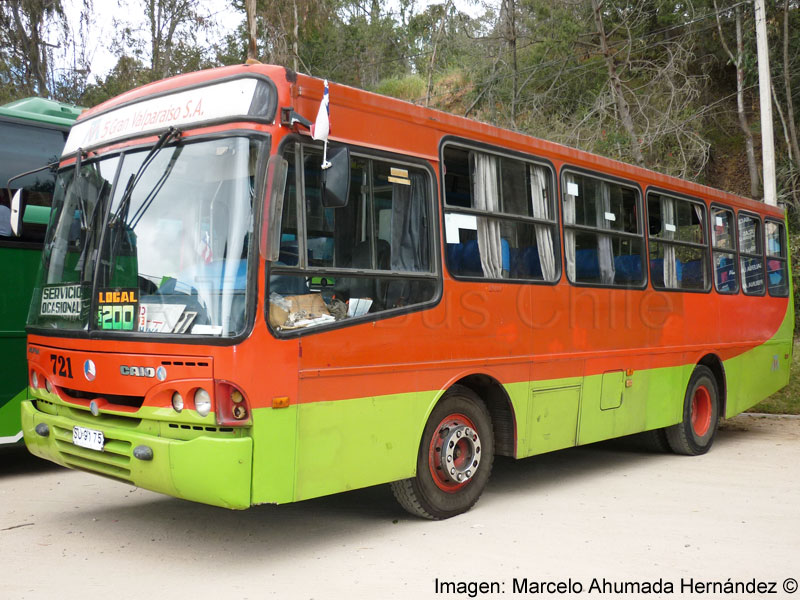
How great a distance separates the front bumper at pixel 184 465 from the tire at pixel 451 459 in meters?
1.67

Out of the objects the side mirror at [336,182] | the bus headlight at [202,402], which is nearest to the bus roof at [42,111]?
the side mirror at [336,182]

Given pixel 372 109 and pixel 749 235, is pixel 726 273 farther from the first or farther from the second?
pixel 372 109

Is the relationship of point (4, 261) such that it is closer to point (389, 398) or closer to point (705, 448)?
point (389, 398)

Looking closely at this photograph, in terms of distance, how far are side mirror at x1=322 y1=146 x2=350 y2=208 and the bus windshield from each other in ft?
1.45

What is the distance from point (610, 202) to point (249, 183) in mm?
4503

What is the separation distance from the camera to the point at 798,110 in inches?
966

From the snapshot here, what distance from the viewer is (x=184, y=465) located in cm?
486

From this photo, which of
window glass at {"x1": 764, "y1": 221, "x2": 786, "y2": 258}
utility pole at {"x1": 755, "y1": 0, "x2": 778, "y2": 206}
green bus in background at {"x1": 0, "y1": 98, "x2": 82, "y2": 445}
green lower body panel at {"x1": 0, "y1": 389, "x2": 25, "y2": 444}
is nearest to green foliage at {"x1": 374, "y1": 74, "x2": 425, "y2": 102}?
utility pole at {"x1": 755, "y1": 0, "x2": 778, "y2": 206}

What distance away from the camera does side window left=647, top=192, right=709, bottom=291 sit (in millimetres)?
9008

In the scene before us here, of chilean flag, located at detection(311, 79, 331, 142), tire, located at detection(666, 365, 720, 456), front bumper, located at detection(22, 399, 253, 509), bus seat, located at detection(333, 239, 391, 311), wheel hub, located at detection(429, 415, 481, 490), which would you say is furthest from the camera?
tire, located at detection(666, 365, 720, 456)

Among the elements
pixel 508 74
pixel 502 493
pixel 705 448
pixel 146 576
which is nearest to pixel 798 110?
pixel 508 74

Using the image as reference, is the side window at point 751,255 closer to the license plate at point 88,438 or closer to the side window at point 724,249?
the side window at point 724,249

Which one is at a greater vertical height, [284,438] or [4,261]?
[4,261]

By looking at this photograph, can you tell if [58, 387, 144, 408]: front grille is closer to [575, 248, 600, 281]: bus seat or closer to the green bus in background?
the green bus in background
